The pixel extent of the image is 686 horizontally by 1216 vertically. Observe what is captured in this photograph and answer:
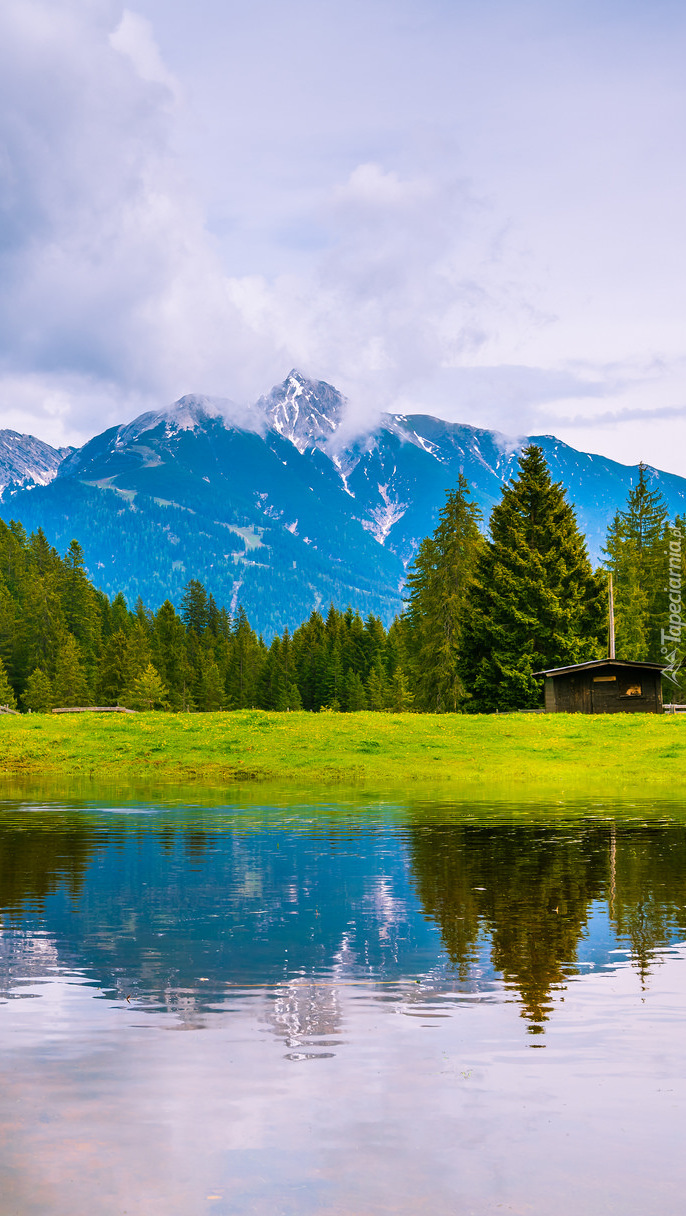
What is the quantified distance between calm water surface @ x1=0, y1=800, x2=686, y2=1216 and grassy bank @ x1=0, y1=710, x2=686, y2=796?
736 inches

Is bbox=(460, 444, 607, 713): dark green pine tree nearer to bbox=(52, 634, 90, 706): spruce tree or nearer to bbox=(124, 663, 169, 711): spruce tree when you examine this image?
bbox=(124, 663, 169, 711): spruce tree

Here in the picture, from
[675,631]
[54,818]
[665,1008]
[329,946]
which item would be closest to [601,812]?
[54,818]

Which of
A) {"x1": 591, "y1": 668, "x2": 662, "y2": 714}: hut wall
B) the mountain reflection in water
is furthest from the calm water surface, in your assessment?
{"x1": 591, "y1": 668, "x2": 662, "y2": 714}: hut wall

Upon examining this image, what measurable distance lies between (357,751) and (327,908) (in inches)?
1088

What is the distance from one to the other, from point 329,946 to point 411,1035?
329cm

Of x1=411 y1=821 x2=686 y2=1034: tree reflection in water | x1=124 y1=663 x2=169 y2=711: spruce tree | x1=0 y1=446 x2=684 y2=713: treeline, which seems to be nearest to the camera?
x1=411 y1=821 x2=686 y2=1034: tree reflection in water

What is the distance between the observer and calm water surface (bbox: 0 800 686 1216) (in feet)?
18.0

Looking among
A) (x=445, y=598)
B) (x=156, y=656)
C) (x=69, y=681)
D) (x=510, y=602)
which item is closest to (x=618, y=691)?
(x=510, y=602)

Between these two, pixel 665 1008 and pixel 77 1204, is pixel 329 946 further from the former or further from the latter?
pixel 77 1204

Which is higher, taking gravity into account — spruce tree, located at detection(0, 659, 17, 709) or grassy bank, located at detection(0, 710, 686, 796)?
spruce tree, located at detection(0, 659, 17, 709)

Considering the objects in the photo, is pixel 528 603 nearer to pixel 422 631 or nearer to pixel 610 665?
pixel 610 665

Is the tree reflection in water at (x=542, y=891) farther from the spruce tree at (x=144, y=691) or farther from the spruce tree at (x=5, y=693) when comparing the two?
the spruce tree at (x=144, y=691)

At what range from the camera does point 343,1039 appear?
7.82 m

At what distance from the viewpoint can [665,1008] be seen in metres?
8.62
